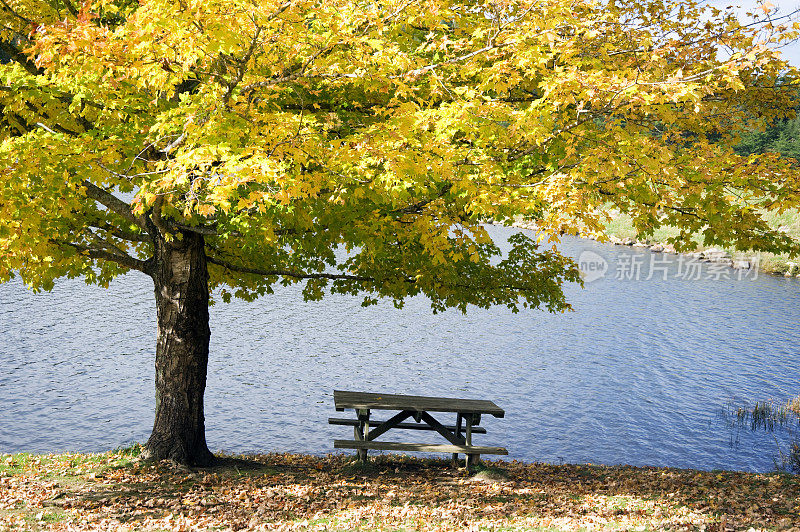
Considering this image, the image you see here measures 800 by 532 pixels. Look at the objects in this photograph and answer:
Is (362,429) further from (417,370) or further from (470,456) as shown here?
(417,370)

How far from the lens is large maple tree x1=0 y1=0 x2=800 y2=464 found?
686 cm

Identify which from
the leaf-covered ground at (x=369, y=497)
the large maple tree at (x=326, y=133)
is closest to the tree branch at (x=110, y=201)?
the large maple tree at (x=326, y=133)

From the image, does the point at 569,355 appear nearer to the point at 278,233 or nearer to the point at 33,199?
the point at 278,233

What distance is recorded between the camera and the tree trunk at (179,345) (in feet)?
32.6

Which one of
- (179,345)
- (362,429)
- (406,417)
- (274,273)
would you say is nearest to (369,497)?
(362,429)

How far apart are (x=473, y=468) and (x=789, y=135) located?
69667 millimetres

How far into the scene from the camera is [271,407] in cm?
1652

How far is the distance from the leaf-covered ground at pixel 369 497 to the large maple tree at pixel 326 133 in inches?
47.3

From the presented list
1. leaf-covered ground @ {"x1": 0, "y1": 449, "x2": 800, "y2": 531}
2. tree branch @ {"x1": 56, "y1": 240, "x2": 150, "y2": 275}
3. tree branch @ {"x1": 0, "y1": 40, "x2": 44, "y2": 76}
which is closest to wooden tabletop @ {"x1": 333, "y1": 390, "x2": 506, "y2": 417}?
leaf-covered ground @ {"x1": 0, "y1": 449, "x2": 800, "y2": 531}

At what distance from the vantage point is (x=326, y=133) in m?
8.46

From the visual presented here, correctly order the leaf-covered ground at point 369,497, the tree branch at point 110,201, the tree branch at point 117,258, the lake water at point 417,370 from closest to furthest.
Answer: the leaf-covered ground at point 369,497, the tree branch at point 110,201, the tree branch at point 117,258, the lake water at point 417,370

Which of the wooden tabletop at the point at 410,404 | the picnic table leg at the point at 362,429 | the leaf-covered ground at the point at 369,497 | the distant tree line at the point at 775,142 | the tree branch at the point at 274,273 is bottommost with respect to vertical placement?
the leaf-covered ground at the point at 369,497

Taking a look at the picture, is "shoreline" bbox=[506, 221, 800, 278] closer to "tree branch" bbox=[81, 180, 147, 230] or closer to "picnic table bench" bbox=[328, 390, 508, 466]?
"picnic table bench" bbox=[328, 390, 508, 466]

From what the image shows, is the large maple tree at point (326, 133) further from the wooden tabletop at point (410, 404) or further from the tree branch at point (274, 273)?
the wooden tabletop at point (410, 404)
